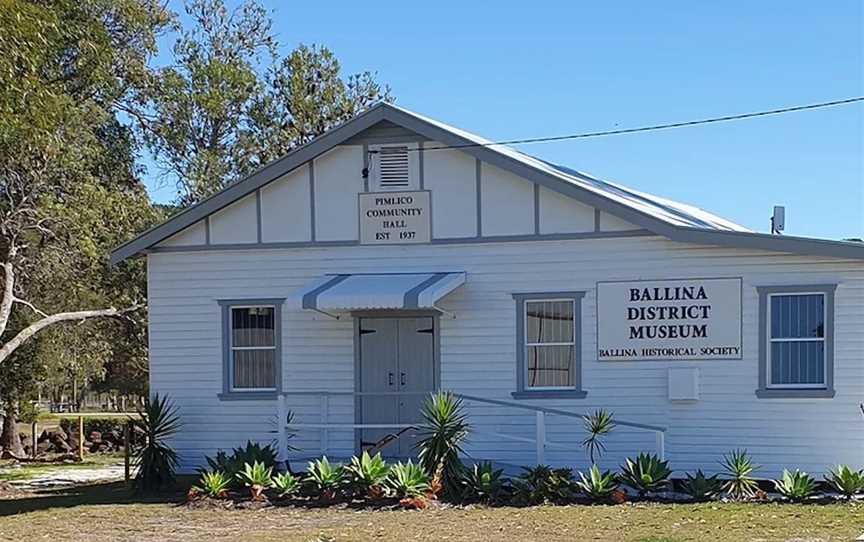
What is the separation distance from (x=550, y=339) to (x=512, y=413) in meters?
1.16

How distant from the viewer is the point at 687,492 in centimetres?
1321

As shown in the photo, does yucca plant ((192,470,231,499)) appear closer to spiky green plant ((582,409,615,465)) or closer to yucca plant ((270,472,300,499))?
yucca plant ((270,472,300,499))

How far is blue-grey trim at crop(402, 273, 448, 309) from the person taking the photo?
1418 centimetres

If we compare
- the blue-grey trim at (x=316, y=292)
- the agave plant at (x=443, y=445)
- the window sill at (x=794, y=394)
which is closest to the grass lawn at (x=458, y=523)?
the agave plant at (x=443, y=445)

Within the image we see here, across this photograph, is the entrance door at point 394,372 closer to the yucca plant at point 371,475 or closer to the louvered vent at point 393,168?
the louvered vent at point 393,168

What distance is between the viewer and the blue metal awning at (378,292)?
563 inches

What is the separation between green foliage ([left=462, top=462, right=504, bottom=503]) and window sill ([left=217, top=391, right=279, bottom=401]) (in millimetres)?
3712

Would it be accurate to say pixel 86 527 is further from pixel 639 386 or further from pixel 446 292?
pixel 639 386

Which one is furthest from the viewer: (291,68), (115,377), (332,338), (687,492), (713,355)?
(115,377)

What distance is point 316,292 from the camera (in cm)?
1491

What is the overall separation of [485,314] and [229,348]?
3885 millimetres

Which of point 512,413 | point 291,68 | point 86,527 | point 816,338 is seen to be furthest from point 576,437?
point 291,68

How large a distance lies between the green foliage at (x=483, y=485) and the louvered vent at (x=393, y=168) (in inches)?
171

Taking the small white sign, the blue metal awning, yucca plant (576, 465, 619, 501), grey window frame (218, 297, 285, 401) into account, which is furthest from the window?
yucca plant (576, 465, 619, 501)
